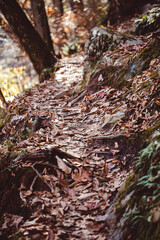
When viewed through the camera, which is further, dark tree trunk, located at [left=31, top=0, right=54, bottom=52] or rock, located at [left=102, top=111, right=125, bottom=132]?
dark tree trunk, located at [left=31, top=0, right=54, bottom=52]

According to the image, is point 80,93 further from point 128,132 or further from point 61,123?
point 128,132

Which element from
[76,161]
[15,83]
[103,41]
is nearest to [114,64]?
[103,41]

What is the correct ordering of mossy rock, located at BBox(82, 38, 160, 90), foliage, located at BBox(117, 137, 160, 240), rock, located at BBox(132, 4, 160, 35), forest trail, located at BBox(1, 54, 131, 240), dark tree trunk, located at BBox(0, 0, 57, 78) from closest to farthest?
foliage, located at BBox(117, 137, 160, 240)
forest trail, located at BBox(1, 54, 131, 240)
mossy rock, located at BBox(82, 38, 160, 90)
rock, located at BBox(132, 4, 160, 35)
dark tree trunk, located at BBox(0, 0, 57, 78)

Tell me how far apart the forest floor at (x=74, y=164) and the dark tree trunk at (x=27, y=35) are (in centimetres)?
389

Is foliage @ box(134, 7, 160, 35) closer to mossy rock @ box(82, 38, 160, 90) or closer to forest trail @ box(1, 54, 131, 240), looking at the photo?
mossy rock @ box(82, 38, 160, 90)

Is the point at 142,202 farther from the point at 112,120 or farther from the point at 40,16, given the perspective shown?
the point at 40,16

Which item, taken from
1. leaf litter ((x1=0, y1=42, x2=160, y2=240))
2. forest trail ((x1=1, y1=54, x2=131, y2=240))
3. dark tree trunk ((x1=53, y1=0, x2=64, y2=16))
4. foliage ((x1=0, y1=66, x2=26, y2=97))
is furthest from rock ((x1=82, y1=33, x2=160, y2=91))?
dark tree trunk ((x1=53, y1=0, x2=64, y2=16))

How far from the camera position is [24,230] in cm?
192

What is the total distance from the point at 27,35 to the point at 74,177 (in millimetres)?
6097

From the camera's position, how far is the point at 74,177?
2537 mm

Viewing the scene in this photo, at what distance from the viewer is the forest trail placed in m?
1.95

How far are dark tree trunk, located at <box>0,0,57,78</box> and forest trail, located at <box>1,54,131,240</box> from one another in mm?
3849

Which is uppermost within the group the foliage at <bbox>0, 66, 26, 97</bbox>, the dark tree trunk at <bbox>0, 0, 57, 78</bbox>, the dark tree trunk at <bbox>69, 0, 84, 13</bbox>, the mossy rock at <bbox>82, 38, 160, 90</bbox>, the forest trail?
the dark tree trunk at <bbox>69, 0, 84, 13</bbox>

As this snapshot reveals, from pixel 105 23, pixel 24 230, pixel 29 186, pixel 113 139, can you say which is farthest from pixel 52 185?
pixel 105 23
